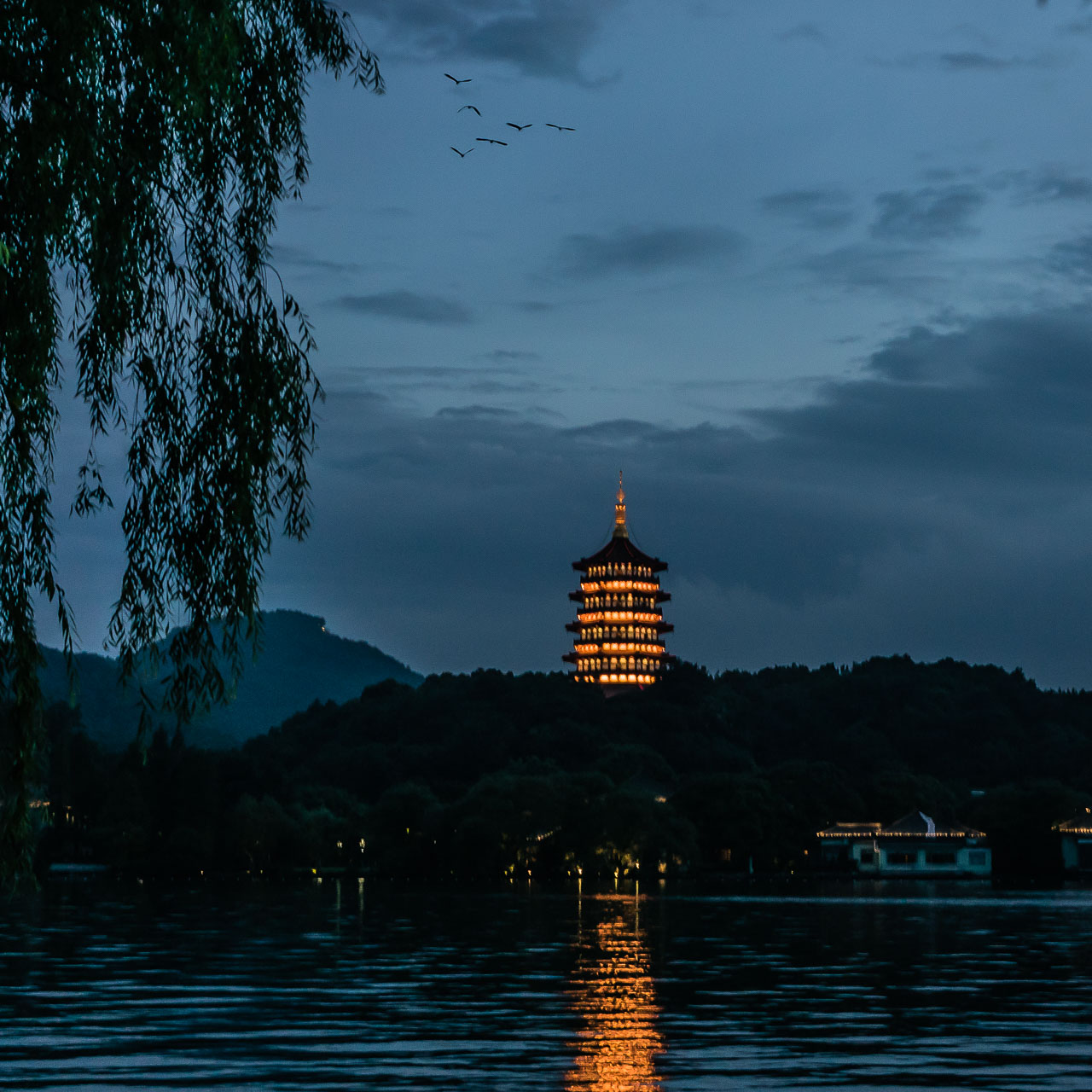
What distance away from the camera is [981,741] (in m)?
177

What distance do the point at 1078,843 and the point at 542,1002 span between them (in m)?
111

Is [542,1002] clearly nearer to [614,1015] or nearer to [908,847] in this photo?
[614,1015]

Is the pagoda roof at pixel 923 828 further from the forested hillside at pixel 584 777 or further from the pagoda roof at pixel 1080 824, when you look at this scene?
the pagoda roof at pixel 1080 824

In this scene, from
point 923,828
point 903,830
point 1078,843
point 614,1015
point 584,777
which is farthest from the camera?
point 903,830

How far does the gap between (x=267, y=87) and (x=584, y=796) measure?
10826cm

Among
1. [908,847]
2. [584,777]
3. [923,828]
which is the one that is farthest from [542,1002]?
[908,847]

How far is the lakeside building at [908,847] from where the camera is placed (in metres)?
136

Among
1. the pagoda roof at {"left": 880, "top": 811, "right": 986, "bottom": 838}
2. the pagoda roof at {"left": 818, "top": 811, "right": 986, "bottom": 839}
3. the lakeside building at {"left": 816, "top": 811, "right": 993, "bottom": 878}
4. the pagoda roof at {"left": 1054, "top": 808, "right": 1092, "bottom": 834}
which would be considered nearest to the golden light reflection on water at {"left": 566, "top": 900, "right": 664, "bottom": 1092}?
the lakeside building at {"left": 816, "top": 811, "right": 993, "bottom": 878}

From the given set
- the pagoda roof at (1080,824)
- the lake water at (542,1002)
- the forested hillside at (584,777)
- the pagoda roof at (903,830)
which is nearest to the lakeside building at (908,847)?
the pagoda roof at (903,830)

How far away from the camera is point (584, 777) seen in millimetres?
124562

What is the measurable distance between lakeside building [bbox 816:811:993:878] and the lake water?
67.6 metres

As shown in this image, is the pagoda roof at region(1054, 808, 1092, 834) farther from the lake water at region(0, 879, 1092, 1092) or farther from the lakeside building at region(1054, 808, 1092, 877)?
the lake water at region(0, 879, 1092, 1092)

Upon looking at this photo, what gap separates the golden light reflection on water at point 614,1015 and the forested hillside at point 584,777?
51514mm

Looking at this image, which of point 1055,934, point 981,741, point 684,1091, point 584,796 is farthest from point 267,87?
point 981,741
